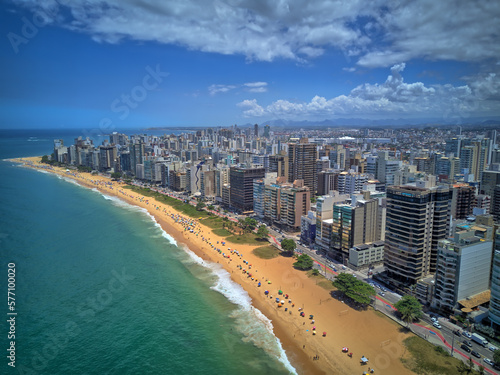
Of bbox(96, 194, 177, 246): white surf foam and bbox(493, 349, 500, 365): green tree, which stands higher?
bbox(493, 349, 500, 365): green tree

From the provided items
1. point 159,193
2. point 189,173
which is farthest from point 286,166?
point 159,193

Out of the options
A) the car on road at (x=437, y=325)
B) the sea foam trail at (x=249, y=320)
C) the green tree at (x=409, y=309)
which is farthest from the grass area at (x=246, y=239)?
the car on road at (x=437, y=325)

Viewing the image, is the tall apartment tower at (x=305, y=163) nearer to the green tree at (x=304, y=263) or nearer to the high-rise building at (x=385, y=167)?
the high-rise building at (x=385, y=167)

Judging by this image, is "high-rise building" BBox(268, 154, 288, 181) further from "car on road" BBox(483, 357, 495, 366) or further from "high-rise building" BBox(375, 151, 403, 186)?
"car on road" BBox(483, 357, 495, 366)

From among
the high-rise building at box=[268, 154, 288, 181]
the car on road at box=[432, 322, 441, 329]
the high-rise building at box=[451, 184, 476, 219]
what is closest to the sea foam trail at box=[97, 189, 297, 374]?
the car on road at box=[432, 322, 441, 329]

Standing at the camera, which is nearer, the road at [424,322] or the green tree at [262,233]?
the road at [424,322]

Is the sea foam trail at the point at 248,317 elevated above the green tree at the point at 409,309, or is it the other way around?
the green tree at the point at 409,309
